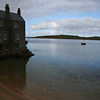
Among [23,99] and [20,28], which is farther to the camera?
[20,28]

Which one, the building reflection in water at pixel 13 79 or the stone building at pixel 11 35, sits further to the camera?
the stone building at pixel 11 35

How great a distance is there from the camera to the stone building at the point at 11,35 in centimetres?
3959

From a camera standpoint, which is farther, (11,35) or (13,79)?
(11,35)

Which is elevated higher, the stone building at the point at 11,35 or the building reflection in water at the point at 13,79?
the stone building at the point at 11,35

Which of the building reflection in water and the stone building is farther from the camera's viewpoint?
the stone building

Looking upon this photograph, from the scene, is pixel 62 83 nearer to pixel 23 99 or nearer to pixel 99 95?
pixel 99 95

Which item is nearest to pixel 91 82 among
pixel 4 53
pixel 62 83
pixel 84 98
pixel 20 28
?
pixel 62 83

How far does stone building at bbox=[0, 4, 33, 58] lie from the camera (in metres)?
39.6

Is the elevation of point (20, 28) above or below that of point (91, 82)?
above

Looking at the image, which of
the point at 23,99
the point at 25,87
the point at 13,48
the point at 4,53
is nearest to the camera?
the point at 23,99

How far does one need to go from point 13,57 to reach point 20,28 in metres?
8.84

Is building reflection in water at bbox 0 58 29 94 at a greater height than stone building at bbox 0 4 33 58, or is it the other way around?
stone building at bbox 0 4 33 58

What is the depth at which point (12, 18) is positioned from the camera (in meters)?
41.8

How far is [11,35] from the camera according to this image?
4141cm
